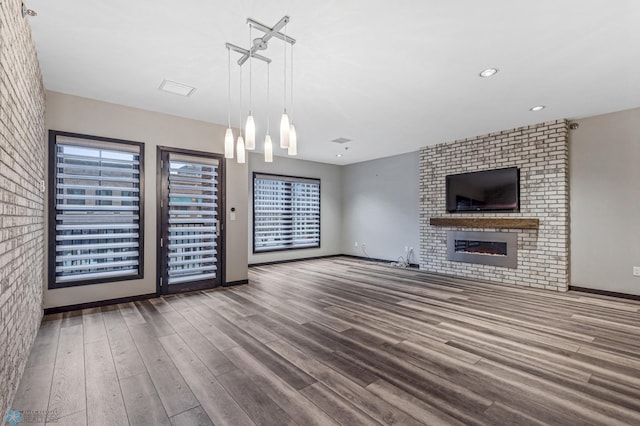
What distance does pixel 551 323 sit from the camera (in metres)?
3.29

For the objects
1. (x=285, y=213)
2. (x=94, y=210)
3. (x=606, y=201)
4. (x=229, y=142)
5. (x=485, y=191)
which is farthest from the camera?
(x=285, y=213)

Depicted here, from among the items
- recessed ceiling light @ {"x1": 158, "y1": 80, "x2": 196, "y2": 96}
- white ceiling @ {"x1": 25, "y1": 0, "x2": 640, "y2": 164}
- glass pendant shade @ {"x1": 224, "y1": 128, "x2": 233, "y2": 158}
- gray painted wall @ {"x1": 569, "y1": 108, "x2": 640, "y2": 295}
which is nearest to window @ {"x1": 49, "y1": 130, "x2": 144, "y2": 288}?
white ceiling @ {"x1": 25, "y1": 0, "x2": 640, "y2": 164}

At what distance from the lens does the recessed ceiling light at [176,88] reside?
3.49 meters

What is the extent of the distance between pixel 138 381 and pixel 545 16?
13.3 feet

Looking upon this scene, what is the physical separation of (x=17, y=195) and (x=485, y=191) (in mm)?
6193

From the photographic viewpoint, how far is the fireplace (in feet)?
17.2

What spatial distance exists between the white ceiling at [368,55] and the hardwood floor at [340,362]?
2677mm

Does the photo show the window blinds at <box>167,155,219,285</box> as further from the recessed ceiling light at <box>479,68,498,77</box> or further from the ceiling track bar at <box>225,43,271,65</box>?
the recessed ceiling light at <box>479,68,498,77</box>

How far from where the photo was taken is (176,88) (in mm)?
3613

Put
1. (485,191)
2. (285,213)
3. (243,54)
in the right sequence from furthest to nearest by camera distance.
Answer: (285,213) < (485,191) < (243,54)

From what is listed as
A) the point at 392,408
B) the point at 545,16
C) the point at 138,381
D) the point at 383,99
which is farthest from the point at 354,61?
the point at 138,381

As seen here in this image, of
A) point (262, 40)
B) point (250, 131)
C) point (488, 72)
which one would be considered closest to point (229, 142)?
point (250, 131)

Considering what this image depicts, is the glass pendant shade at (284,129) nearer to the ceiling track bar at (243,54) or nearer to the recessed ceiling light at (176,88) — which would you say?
the ceiling track bar at (243,54)

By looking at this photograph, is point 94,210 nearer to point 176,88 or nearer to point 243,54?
point 176,88
